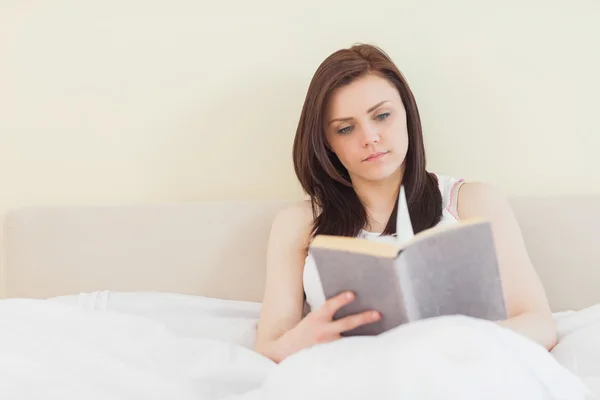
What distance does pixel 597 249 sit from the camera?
1348 millimetres

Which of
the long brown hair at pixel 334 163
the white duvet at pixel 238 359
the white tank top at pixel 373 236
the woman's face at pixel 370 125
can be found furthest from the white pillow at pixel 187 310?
the woman's face at pixel 370 125

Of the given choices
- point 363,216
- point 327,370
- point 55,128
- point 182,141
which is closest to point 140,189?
point 182,141

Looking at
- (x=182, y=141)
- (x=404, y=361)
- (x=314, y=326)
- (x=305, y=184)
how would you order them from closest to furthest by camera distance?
(x=404, y=361), (x=314, y=326), (x=305, y=184), (x=182, y=141)

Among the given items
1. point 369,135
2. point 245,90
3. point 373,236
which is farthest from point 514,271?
point 245,90

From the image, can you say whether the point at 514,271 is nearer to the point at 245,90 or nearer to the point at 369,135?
the point at 369,135

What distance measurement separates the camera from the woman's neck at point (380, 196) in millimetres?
1362

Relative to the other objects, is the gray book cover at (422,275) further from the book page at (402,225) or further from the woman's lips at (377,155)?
the woman's lips at (377,155)

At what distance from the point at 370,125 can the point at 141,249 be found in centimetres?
64

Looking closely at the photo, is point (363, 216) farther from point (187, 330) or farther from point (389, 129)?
point (187, 330)

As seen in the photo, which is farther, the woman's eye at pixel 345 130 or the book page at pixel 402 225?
the woman's eye at pixel 345 130

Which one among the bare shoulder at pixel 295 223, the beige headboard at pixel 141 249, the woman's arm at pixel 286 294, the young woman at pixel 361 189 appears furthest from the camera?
the beige headboard at pixel 141 249

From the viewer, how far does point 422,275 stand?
844 mm

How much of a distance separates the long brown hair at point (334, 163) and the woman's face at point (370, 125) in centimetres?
3

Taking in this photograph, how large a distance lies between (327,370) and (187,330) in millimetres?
549
